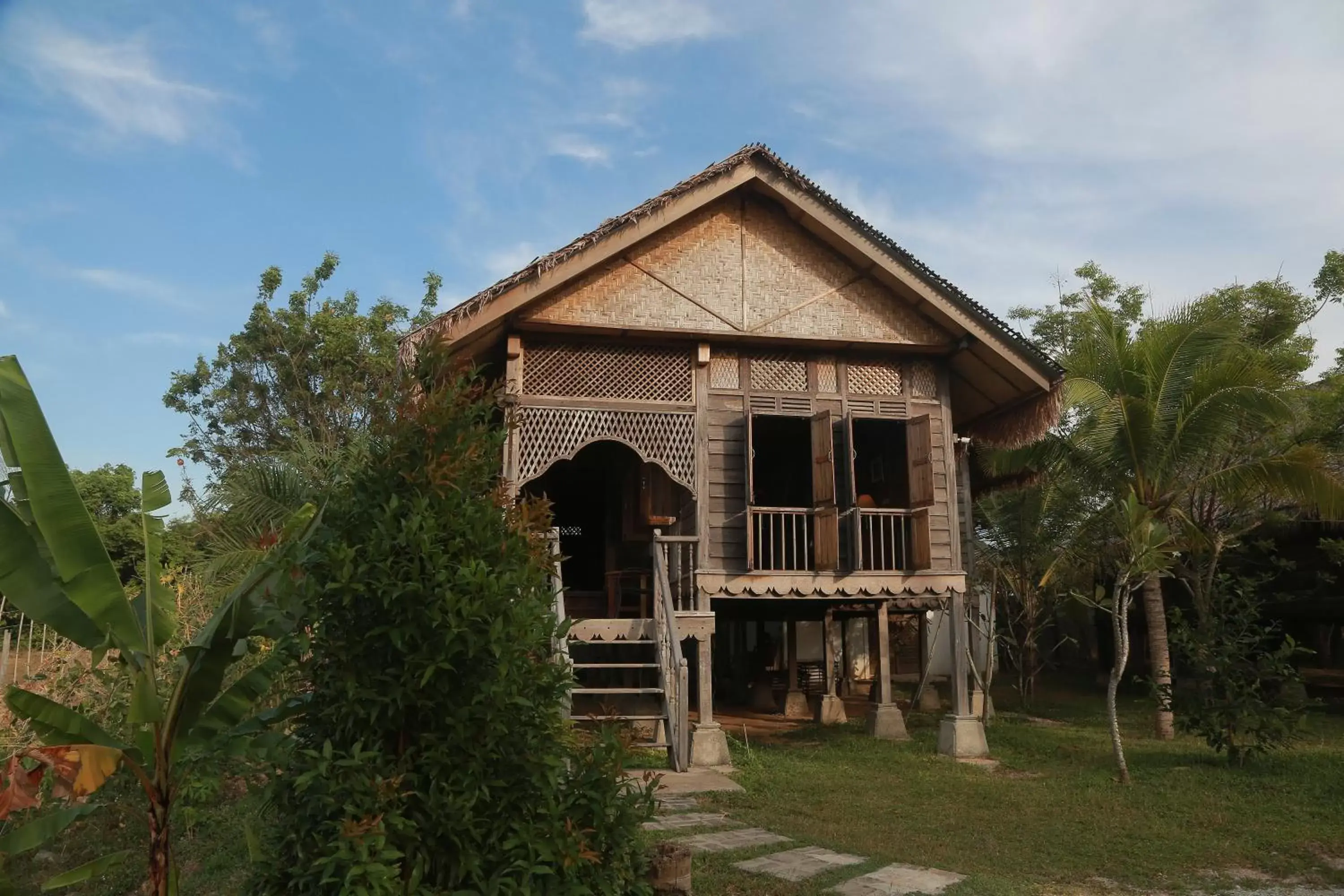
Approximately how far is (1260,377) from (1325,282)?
9.37 metres

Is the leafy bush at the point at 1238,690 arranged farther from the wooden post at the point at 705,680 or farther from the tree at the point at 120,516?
the tree at the point at 120,516

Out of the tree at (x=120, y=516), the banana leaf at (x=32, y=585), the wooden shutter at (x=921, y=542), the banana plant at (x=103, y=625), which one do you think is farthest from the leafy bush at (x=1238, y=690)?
the tree at (x=120, y=516)

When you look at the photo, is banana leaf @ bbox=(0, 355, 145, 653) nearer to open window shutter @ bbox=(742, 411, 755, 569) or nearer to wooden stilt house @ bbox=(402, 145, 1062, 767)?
wooden stilt house @ bbox=(402, 145, 1062, 767)

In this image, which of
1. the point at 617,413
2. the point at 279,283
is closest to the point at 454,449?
the point at 617,413

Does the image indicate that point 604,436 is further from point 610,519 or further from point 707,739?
point 610,519

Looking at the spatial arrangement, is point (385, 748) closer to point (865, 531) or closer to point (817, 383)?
point (817, 383)

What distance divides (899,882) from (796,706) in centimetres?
1063

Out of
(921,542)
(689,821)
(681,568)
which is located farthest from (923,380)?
(689,821)

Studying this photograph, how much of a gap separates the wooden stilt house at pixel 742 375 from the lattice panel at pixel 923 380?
0.02 meters

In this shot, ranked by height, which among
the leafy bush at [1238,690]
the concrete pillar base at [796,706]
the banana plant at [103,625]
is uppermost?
the banana plant at [103,625]

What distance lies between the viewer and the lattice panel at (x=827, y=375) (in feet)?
37.7

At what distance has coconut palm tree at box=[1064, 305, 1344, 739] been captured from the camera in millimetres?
11805

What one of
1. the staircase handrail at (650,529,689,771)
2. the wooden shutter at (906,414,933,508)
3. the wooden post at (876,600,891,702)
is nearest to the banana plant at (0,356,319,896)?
the staircase handrail at (650,529,689,771)

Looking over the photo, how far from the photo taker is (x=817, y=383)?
11.5 m
